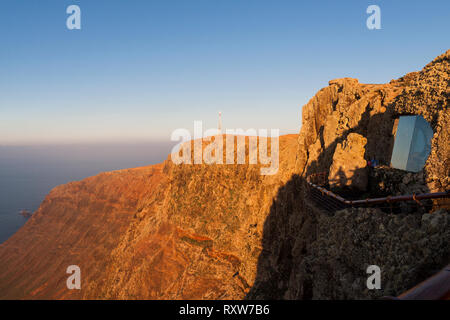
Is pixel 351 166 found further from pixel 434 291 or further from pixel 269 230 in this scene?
pixel 269 230

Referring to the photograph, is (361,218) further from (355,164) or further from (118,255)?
(118,255)

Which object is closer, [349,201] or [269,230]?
[349,201]
